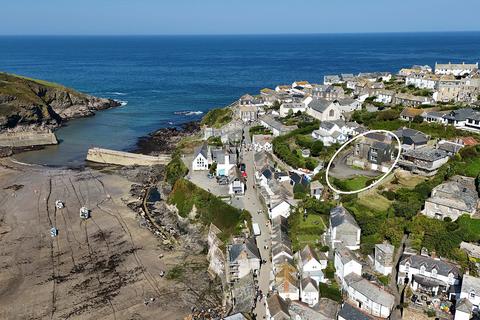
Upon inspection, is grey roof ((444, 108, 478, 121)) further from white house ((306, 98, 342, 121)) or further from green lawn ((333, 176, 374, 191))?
green lawn ((333, 176, 374, 191))

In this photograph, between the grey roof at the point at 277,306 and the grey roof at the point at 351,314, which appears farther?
the grey roof at the point at 277,306

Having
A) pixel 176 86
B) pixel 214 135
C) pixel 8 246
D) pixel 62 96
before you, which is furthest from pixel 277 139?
pixel 176 86

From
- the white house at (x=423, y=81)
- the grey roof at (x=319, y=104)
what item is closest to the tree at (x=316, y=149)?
the grey roof at (x=319, y=104)

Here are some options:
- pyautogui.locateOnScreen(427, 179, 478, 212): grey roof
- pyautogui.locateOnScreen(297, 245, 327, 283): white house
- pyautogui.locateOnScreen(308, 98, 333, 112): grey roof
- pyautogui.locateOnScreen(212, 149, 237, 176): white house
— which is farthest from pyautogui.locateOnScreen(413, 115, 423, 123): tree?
pyautogui.locateOnScreen(297, 245, 327, 283): white house

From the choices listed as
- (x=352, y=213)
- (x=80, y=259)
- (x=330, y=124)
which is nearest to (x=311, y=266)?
(x=352, y=213)

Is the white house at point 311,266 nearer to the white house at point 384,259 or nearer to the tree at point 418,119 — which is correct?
the white house at point 384,259

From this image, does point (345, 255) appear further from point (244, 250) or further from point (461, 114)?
point (461, 114)
